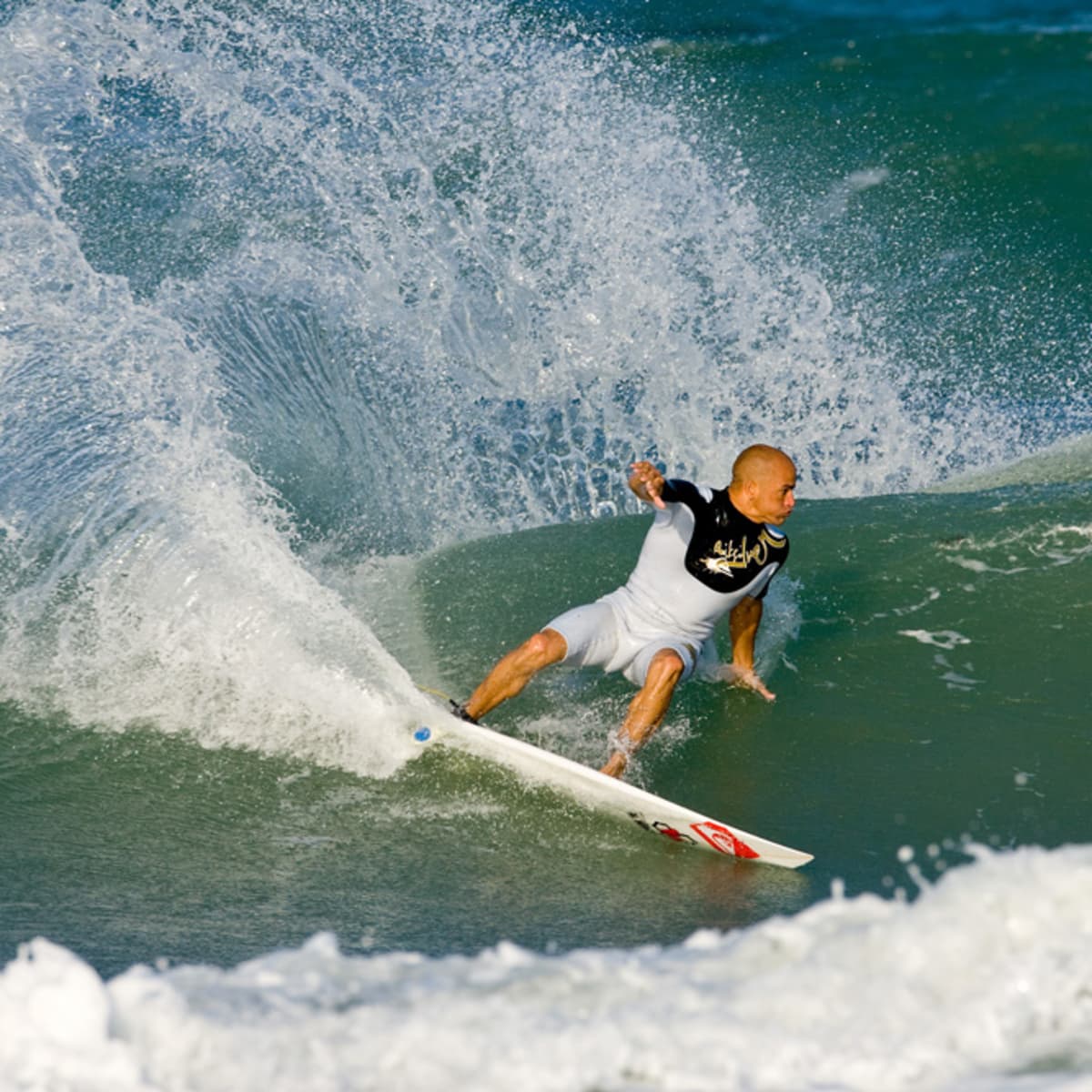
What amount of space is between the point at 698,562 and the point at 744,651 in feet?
2.11

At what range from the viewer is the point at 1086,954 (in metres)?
3.15

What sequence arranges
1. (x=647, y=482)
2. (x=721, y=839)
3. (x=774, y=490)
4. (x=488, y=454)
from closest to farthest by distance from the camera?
1. (x=721, y=839)
2. (x=647, y=482)
3. (x=774, y=490)
4. (x=488, y=454)

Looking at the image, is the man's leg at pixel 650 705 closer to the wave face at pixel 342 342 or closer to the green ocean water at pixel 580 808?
the green ocean water at pixel 580 808

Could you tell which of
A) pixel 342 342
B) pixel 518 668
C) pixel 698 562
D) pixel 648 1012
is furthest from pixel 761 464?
pixel 342 342

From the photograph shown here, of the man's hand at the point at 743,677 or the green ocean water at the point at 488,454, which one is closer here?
the green ocean water at the point at 488,454

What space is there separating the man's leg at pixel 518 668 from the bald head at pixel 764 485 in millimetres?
979

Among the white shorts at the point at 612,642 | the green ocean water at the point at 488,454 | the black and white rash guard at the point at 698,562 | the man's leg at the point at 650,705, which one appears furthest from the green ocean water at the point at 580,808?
the black and white rash guard at the point at 698,562

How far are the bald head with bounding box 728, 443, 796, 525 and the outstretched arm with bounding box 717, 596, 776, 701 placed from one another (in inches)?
20.0

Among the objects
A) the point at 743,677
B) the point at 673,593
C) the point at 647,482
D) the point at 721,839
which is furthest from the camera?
the point at 743,677

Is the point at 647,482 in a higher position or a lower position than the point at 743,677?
higher

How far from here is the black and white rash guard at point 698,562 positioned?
6.28 meters

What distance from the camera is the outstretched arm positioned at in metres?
6.60

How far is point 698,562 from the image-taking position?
6.29m

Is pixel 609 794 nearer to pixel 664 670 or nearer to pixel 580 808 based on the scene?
pixel 580 808
